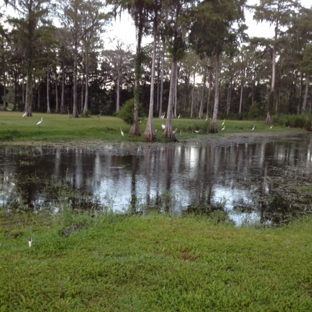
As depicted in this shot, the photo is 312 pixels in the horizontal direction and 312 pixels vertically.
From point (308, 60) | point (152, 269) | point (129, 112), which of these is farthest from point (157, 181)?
point (308, 60)

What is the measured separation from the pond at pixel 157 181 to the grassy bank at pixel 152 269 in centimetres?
166

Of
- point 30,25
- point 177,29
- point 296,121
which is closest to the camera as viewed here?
point 177,29

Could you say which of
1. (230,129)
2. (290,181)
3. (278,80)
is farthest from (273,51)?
(290,181)

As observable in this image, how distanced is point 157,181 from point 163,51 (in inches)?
882

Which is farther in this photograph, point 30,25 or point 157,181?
point 30,25

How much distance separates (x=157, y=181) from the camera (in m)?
10.3

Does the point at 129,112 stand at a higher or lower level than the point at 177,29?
lower

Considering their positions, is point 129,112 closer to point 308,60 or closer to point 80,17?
point 80,17

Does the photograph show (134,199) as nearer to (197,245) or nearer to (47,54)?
(197,245)

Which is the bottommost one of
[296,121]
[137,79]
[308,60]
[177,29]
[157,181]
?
[157,181]

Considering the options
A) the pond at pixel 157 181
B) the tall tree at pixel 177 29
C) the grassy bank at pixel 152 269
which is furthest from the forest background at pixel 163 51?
the grassy bank at pixel 152 269

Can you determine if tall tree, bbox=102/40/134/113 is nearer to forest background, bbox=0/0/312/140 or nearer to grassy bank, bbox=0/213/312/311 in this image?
→ forest background, bbox=0/0/312/140

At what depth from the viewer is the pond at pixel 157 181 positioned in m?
7.48

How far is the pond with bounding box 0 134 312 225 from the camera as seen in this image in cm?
748
